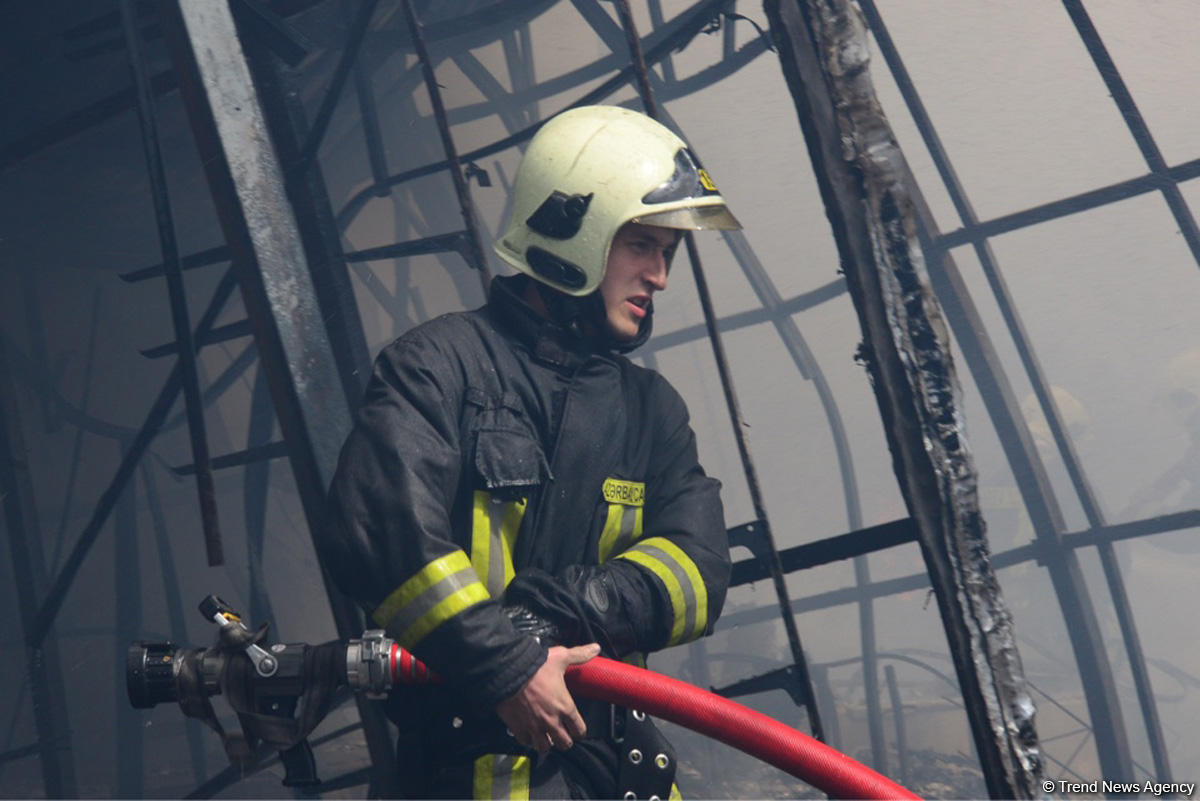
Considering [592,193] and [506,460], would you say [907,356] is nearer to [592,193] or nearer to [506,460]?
[592,193]

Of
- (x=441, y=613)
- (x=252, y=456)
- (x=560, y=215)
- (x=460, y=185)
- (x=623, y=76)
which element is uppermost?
(x=623, y=76)

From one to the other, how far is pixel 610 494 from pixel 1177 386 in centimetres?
347

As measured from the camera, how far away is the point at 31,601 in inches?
186

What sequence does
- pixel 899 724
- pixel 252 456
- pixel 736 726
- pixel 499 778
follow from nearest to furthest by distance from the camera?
pixel 736 726
pixel 499 778
pixel 252 456
pixel 899 724

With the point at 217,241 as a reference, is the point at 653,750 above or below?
below

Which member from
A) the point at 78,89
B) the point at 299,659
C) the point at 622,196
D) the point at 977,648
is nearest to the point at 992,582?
the point at 977,648

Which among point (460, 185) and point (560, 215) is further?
point (460, 185)

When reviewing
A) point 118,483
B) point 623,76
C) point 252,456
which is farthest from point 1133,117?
point 118,483

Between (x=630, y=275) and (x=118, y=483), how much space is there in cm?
254

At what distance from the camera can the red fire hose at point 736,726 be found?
1472 mm

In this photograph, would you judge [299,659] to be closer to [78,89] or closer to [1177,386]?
[1177,386]

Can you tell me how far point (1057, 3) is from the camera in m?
4.03

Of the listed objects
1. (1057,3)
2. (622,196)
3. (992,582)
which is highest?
(1057,3)

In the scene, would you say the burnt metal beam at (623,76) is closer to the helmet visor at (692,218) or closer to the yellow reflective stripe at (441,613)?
the helmet visor at (692,218)
